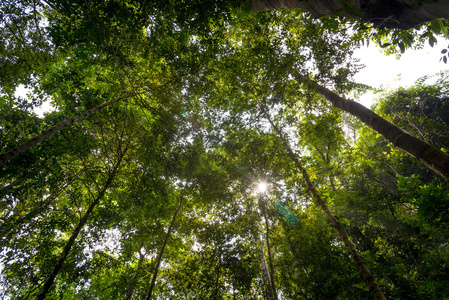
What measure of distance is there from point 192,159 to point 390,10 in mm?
9143

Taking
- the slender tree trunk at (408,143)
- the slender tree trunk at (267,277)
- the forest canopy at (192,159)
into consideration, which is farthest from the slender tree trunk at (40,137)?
the slender tree trunk at (267,277)

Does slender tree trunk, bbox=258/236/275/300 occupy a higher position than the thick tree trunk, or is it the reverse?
the thick tree trunk

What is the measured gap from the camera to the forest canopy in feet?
17.7

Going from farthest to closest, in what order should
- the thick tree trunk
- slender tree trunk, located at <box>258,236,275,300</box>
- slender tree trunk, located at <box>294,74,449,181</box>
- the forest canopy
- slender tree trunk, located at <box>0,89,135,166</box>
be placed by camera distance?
slender tree trunk, located at <box>258,236,275,300</box>, the forest canopy, slender tree trunk, located at <box>0,89,135,166</box>, slender tree trunk, located at <box>294,74,449,181</box>, the thick tree trunk

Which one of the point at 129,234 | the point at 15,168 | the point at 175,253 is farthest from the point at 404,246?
the point at 15,168

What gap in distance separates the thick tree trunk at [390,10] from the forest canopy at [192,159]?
A: 2.40 meters

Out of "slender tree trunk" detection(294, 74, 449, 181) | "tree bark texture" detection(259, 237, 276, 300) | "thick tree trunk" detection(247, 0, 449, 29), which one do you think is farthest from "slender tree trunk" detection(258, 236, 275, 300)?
"thick tree trunk" detection(247, 0, 449, 29)

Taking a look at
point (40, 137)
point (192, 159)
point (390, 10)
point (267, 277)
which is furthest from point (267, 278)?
point (40, 137)

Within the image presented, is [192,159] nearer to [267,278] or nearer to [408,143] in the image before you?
[267,278]

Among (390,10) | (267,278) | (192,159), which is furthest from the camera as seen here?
(192,159)

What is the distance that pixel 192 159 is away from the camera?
9.91m

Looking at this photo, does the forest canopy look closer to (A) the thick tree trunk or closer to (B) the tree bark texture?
(B) the tree bark texture

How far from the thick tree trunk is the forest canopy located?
7.88 ft

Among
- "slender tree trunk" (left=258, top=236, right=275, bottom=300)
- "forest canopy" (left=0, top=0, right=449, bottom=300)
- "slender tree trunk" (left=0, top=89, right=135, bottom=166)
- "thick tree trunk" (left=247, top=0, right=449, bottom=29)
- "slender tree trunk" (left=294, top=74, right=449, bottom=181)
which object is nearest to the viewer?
"thick tree trunk" (left=247, top=0, right=449, bottom=29)
